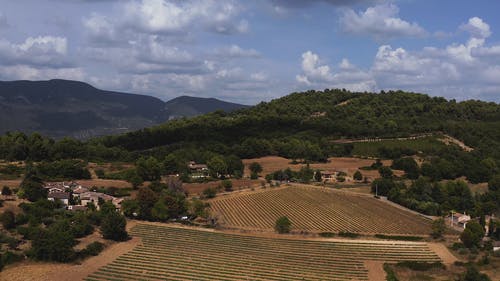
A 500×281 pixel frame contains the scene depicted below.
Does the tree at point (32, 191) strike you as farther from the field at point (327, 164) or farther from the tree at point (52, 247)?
the field at point (327, 164)

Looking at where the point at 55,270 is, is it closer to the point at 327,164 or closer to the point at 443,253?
the point at 443,253

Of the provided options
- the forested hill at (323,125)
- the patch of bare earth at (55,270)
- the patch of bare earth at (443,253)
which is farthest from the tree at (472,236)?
the forested hill at (323,125)

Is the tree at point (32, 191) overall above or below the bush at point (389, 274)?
above

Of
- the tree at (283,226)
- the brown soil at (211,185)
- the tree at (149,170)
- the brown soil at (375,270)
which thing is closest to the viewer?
the brown soil at (375,270)

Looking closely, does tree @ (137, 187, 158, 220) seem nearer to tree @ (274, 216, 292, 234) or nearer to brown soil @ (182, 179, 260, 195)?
tree @ (274, 216, 292, 234)

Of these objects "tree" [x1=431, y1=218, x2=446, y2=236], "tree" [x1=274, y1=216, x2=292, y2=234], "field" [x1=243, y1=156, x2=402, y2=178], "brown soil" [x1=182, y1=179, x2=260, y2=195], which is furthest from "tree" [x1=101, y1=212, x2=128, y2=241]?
"field" [x1=243, y1=156, x2=402, y2=178]

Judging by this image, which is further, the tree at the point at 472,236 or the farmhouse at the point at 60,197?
the farmhouse at the point at 60,197

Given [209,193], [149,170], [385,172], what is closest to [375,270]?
[209,193]

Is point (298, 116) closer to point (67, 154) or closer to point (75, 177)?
point (67, 154)
